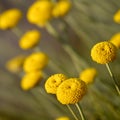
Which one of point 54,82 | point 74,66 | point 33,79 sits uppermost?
point 54,82

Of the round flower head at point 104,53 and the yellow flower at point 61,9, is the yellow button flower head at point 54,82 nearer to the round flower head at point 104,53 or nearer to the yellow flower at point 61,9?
the round flower head at point 104,53

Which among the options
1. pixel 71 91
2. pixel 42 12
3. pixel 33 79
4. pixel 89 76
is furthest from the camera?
pixel 42 12

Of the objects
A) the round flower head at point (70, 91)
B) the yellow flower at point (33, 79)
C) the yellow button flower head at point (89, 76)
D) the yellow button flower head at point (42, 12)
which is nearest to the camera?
the round flower head at point (70, 91)

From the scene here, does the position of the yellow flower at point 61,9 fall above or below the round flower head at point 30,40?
above

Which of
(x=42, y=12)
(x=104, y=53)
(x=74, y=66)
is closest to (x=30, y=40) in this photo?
(x=42, y=12)

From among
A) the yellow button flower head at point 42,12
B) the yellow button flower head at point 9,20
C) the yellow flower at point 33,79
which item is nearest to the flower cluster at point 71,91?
the yellow flower at point 33,79

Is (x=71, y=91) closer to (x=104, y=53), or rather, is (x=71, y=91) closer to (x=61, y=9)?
(x=104, y=53)
